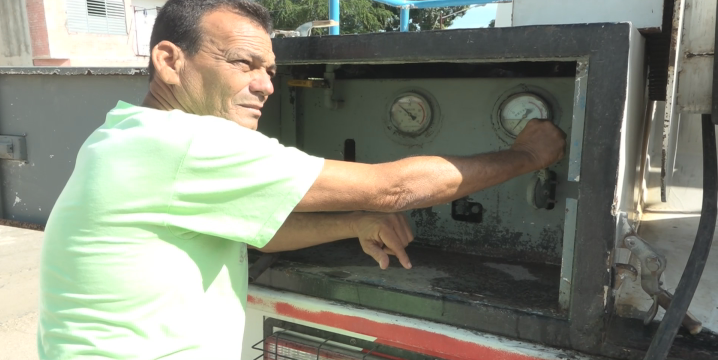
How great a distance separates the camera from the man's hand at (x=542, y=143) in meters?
1.47

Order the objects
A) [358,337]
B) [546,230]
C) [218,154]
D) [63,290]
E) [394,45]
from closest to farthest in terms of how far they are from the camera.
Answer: [218,154]
[63,290]
[394,45]
[358,337]
[546,230]

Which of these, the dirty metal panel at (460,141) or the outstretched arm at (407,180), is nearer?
the outstretched arm at (407,180)

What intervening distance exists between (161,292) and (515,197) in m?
1.22

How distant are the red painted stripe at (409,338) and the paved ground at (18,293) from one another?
2.46 meters

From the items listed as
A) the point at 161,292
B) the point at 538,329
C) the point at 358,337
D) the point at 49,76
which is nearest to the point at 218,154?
the point at 161,292

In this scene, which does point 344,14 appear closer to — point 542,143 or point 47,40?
point 47,40

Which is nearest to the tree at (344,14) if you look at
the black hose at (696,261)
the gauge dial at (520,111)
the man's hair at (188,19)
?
the gauge dial at (520,111)

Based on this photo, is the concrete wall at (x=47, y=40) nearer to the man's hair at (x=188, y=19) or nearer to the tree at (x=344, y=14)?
the tree at (x=344, y=14)

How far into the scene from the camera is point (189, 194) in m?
1.13

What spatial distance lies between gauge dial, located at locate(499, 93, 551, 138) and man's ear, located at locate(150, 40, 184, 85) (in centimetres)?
104

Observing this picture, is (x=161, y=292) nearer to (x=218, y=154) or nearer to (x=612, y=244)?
(x=218, y=154)

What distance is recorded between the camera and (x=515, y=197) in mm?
1929

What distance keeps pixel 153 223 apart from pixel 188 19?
0.50 meters

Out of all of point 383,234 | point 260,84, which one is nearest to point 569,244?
point 383,234
